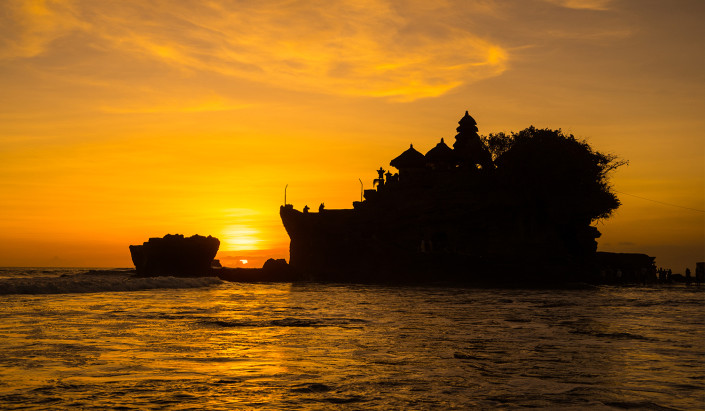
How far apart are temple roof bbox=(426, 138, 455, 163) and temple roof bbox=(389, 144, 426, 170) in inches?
50.9

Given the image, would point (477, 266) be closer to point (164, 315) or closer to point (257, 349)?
point (164, 315)

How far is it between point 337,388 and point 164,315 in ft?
53.8

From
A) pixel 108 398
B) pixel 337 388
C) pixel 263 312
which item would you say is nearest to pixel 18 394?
pixel 108 398

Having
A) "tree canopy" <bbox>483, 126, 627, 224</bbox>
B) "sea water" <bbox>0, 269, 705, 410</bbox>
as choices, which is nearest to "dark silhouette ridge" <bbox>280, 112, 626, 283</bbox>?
"tree canopy" <bbox>483, 126, 627, 224</bbox>

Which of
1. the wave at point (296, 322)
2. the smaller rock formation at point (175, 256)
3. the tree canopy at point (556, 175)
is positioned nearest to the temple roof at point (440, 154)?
the tree canopy at point (556, 175)

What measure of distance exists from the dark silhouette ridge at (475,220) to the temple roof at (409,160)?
527 millimetres

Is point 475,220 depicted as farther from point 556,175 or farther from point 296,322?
point 296,322

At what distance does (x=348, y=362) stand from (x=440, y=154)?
256 ft

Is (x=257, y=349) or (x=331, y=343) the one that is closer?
(x=257, y=349)

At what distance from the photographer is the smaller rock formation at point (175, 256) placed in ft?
321

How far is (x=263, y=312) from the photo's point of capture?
27.9 m

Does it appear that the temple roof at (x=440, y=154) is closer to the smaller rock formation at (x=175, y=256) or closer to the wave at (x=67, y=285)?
the smaller rock formation at (x=175, y=256)

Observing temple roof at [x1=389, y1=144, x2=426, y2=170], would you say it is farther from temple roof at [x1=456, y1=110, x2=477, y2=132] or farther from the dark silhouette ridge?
temple roof at [x1=456, y1=110, x2=477, y2=132]

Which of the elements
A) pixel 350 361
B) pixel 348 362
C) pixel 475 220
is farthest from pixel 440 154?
pixel 348 362
